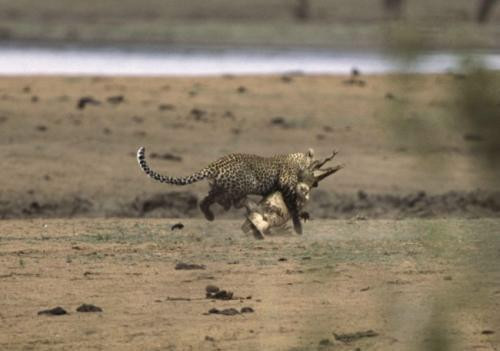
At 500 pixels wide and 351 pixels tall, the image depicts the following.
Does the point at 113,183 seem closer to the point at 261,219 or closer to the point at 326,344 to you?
the point at 261,219

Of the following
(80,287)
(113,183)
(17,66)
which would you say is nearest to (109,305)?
(80,287)

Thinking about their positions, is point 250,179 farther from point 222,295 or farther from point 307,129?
point 307,129

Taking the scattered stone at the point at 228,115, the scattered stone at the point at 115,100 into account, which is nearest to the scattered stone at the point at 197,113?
the scattered stone at the point at 228,115

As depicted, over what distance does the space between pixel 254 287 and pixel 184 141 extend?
26.7 ft

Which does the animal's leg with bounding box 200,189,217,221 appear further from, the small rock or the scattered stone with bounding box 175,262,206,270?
the small rock

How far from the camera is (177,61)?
1125 inches

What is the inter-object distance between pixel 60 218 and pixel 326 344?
18.1ft

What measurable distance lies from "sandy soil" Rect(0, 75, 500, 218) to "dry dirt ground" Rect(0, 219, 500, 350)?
1.04 meters

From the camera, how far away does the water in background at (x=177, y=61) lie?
24969 millimetres

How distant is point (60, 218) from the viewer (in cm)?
1202

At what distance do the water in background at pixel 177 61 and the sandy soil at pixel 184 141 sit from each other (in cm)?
344

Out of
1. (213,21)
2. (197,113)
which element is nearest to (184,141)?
(197,113)

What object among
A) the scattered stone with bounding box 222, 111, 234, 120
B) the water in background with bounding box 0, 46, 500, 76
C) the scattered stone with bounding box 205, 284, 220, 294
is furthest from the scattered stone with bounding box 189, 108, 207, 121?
the scattered stone with bounding box 205, 284, 220, 294

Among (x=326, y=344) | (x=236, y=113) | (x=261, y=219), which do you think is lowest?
(x=326, y=344)
